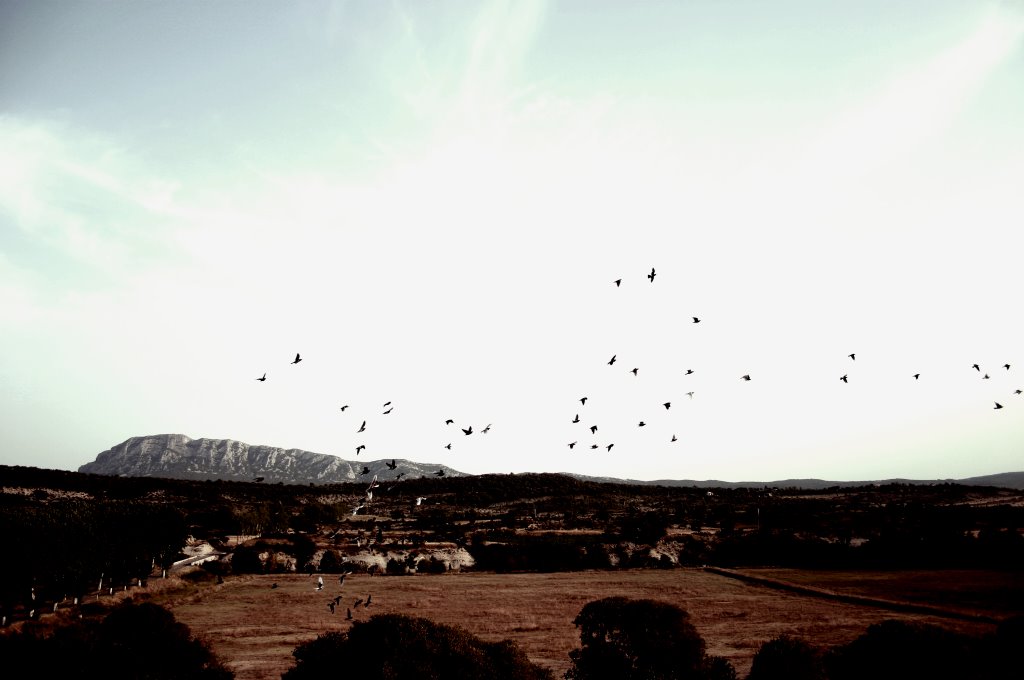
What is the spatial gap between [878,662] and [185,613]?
54918 mm

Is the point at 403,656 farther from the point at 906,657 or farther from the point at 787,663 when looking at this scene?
the point at 906,657

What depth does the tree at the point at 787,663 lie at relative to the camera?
20922 mm

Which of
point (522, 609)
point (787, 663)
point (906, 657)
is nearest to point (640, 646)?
point (787, 663)

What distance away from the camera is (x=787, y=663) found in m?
21.2

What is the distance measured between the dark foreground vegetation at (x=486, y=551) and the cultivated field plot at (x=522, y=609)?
828 cm

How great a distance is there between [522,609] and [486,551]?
109 feet

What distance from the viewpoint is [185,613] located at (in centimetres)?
5247

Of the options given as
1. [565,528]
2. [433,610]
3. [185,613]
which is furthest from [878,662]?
[565,528]

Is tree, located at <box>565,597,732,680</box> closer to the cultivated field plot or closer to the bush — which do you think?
the bush

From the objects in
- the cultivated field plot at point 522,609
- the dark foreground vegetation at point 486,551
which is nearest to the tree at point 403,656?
the dark foreground vegetation at point 486,551

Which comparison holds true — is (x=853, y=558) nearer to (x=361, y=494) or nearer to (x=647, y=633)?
(x=647, y=633)

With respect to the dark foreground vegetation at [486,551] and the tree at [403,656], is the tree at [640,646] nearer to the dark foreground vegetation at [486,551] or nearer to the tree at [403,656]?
the dark foreground vegetation at [486,551]

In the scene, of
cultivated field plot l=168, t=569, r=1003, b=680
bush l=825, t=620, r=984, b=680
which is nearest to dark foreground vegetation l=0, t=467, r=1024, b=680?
bush l=825, t=620, r=984, b=680

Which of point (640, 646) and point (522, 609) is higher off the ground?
point (640, 646)
